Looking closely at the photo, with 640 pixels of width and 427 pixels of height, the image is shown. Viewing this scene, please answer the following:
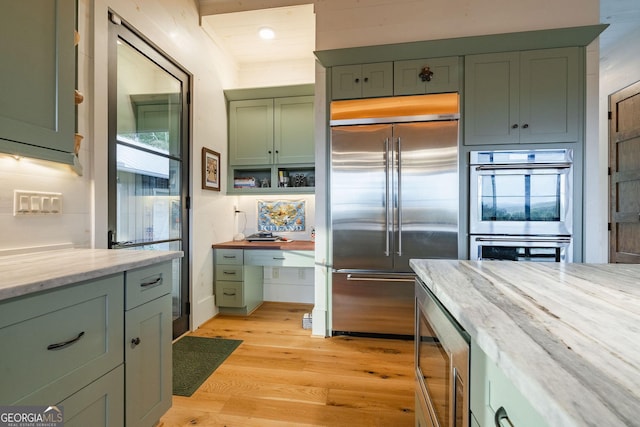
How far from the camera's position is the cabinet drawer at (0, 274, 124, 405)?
0.80 m

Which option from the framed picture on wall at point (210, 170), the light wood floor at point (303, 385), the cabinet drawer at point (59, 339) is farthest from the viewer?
the framed picture on wall at point (210, 170)

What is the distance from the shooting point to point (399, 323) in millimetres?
2500

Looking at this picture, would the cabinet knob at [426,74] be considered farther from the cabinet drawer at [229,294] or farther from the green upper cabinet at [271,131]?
the cabinet drawer at [229,294]

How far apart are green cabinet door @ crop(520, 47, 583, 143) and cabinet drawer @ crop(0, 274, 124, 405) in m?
2.99

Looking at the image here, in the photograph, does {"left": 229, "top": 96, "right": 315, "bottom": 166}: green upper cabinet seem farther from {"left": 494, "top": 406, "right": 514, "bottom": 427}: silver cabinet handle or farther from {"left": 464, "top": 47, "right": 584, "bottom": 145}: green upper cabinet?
{"left": 494, "top": 406, "right": 514, "bottom": 427}: silver cabinet handle


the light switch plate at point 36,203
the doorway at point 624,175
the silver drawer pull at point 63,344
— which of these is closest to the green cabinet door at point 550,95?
the doorway at point 624,175

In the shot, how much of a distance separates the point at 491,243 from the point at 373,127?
1.41 m

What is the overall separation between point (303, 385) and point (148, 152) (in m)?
2.12

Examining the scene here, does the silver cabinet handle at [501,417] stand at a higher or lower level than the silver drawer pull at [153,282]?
lower

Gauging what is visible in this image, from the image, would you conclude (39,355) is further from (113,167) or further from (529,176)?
(529,176)

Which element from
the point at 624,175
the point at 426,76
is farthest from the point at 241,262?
the point at 624,175

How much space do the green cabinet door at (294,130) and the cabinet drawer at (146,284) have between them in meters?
2.14

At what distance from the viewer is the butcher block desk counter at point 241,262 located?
3.02 metres

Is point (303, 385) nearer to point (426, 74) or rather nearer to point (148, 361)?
point (148, 361)
